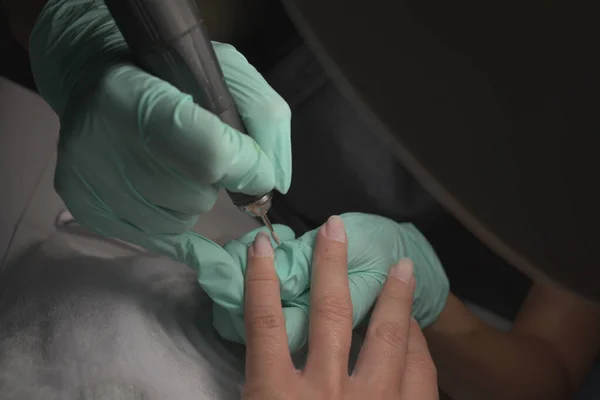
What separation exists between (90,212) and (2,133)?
43 cm

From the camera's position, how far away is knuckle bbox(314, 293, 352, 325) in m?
0.60

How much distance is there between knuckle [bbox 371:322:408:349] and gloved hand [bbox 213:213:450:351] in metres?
0.05

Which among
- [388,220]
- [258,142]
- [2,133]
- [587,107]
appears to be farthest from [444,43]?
[2,133]

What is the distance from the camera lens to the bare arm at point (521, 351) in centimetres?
78

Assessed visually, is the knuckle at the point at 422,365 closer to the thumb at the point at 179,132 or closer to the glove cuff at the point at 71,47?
the thumb at the point at 179,132

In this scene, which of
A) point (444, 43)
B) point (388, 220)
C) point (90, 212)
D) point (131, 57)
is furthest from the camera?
point (388, 220)

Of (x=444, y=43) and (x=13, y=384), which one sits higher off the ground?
(x=444, y=43)

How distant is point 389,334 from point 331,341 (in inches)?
3.6

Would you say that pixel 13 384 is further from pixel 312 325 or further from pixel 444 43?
pixel 444 43

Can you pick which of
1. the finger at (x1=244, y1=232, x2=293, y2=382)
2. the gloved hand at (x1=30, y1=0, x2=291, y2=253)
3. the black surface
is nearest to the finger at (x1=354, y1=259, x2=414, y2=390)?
the finger at (x1=244, y1=232, x2=293, y2=382)

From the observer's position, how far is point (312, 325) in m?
0.61

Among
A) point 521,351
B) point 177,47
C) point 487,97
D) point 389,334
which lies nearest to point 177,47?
A: point 177,47

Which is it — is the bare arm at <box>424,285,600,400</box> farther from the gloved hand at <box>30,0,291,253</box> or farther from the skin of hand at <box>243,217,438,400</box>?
the gloved hand at <box>30,0,291,253</box>

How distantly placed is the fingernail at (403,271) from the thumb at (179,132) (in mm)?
307
